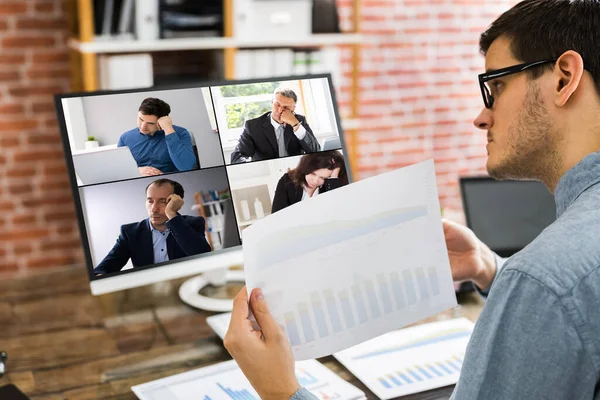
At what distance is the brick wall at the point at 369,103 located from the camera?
306 cm

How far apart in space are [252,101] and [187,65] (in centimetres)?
211

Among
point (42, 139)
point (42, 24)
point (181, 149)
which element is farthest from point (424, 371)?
point (42, 24)

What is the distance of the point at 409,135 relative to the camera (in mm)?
4113

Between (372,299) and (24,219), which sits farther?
(24,219)

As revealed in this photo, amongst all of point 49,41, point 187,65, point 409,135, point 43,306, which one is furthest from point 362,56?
point 43,306

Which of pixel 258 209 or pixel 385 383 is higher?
pixel 258 209

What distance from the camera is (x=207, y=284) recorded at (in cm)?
173

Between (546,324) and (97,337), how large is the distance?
100 cm

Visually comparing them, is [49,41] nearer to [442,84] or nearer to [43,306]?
[43,306]

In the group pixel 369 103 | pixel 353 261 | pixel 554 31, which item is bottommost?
pixel 353 261

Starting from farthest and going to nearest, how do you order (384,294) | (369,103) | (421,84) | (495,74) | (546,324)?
(421,84) → (369,103) → (384,294) → (495,74) → (546,324)

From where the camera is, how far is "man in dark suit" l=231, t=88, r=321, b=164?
4.11 feet

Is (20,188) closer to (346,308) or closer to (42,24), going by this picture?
(42,24)

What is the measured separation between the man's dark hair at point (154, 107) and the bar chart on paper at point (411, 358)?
58 centimetres
